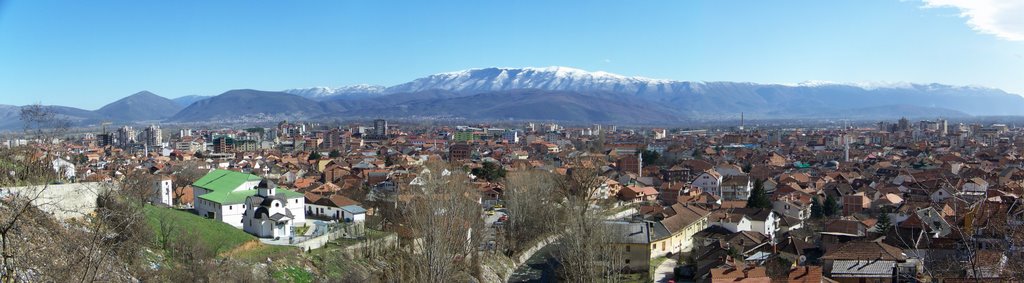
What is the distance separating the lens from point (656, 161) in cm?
3266

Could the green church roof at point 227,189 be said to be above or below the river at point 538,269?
above

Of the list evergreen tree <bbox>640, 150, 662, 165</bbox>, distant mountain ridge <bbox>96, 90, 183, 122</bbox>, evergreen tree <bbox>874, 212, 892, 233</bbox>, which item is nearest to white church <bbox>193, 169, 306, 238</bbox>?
evergreen tree <bbox>874, 212, 892, 233</bbox>

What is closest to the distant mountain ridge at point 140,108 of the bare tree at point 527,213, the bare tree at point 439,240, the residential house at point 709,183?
the residential house at point 709,183

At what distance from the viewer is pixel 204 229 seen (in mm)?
11320

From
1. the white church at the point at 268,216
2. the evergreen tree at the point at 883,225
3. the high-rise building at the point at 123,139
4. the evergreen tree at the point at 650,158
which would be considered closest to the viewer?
the white church at the point at 268,216

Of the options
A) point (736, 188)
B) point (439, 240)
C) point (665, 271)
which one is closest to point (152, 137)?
point (736, 188)

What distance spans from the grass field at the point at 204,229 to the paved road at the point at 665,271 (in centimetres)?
600

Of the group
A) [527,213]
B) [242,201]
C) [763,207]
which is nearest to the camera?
[242,201]

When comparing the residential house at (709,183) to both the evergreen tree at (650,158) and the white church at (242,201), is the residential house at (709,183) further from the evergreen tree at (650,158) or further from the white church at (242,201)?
the white church at (242,201)

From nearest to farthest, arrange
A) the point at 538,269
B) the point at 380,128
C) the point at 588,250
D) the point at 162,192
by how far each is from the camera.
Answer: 1. the point at 588,250
2. the point at 538,269
3. the point at 162,192
4. the point at 380,128

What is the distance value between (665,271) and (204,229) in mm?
6856

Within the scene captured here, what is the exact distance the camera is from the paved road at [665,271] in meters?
11.5

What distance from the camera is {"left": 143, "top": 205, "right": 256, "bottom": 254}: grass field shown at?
10430mm

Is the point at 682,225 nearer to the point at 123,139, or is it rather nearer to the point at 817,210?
the point at 817,210
